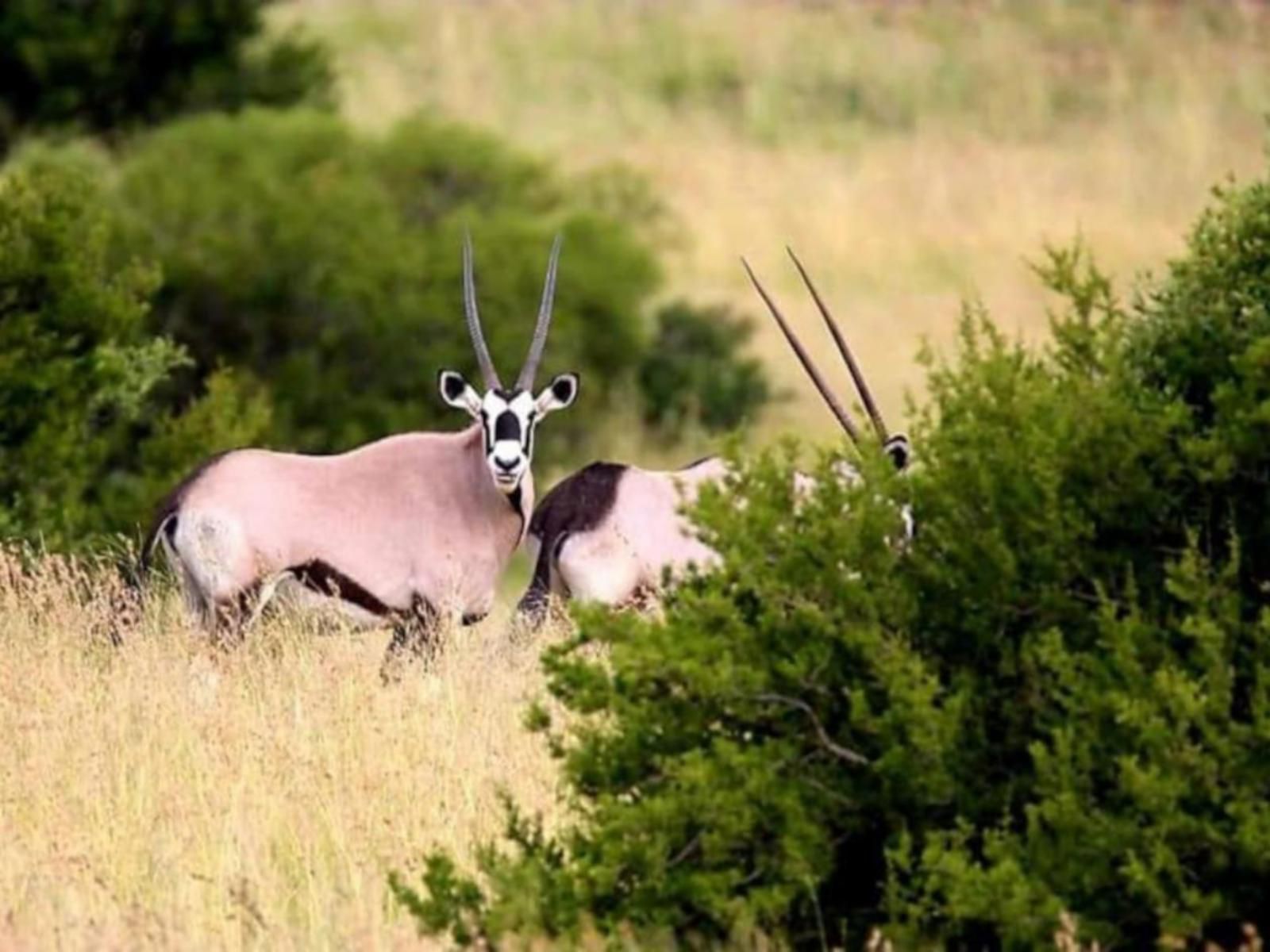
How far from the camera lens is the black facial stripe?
423 inches

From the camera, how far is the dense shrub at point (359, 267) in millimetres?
28688

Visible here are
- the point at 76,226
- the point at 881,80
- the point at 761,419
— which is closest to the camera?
the point at 76,226

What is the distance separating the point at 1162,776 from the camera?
560 cm

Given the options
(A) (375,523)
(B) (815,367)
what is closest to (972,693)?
(B) (815,367)

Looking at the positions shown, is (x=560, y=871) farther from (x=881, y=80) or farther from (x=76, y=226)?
(x=881, y=80)

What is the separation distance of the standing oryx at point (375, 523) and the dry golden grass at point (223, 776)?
64 centimetres

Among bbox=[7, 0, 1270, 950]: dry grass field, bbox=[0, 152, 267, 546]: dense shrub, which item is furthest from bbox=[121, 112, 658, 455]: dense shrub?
bbox=[0, 152, 267, 546]: dense shrub

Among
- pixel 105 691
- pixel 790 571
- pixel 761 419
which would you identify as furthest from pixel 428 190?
pixel 790 571

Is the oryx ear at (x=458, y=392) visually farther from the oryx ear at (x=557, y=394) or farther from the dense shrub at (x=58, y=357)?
the dense shrub at (x=58, y=357)

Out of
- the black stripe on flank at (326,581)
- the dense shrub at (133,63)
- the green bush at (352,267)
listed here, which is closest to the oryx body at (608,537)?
the black stripe on flank at (326,581)

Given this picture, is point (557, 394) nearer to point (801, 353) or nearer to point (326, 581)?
point (326, 581)

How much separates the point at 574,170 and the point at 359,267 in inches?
565

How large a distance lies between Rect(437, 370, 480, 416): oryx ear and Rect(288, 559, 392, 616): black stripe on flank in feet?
2.79

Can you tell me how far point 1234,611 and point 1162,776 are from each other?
0.34m
